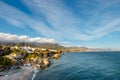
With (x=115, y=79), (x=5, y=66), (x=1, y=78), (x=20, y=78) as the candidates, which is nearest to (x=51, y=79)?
(x=20, y=78)

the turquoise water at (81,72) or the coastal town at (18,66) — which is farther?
the coastal town at (18,66)

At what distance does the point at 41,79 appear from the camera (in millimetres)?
52219

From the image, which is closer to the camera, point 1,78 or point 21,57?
point 1,78

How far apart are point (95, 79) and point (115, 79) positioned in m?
6.78

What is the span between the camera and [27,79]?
5238cm

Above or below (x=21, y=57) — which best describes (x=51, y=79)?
below

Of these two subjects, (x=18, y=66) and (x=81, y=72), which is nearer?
(x=81, y=72)

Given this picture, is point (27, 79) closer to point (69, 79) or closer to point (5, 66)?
point (69, 79)

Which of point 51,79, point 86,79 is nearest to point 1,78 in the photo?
point 51,79

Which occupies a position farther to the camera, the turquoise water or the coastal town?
the coastal town

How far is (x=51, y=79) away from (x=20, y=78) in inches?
478

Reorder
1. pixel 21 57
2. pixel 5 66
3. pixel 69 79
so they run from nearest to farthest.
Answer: pixel 69 79 < pixel 5 66 < pixel 21 57

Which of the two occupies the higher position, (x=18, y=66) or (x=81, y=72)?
(x=18, y=66)

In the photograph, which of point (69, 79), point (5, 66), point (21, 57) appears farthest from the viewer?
point (21, 57)
